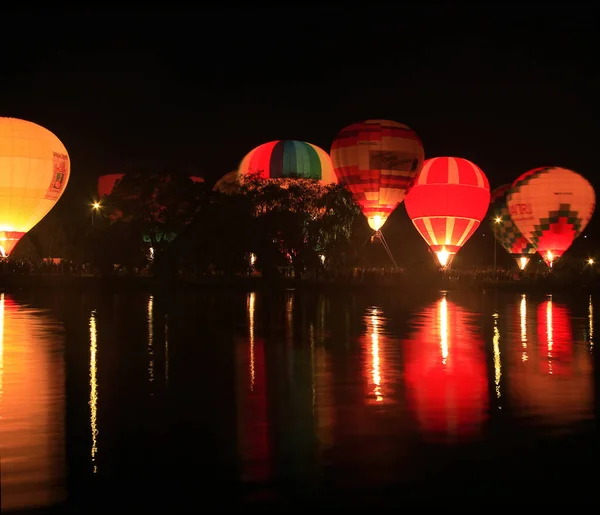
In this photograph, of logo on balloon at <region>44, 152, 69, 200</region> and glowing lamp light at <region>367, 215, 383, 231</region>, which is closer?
glowing lamp light at <region>367, 215, 383, 231</region>

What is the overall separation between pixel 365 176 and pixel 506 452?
51.3 meters

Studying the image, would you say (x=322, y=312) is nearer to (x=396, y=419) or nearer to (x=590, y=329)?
(x=590, y=329)

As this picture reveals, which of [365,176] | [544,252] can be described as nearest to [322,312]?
[365,176]

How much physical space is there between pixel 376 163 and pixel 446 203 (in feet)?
27.9

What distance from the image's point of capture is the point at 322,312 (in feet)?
92.5

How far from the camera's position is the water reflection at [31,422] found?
7.34 metres

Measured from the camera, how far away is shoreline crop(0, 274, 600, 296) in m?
45.9

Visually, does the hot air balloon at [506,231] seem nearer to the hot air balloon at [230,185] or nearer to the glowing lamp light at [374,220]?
the glowing lamp light at [374,220]

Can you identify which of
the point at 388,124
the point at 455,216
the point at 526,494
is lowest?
the point at 526,494

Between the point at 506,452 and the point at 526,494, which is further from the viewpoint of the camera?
the point at 506,452

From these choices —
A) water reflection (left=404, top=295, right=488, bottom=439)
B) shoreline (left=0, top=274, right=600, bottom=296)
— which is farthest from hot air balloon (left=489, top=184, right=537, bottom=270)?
water reflection (left=404, top=295, right=488, bottom=439)

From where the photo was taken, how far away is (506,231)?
263 ft

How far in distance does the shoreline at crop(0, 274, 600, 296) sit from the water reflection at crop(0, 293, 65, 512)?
27.1 metres

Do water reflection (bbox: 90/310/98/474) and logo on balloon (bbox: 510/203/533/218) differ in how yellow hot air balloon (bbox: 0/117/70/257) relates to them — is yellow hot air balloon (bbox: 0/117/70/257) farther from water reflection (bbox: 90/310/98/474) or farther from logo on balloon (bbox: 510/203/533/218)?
water reflection (bbox: 90/310/98/474)
